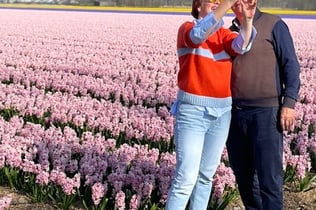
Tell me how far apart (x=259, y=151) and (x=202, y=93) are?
614 millimetres

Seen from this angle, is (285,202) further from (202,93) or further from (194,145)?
(202,93)

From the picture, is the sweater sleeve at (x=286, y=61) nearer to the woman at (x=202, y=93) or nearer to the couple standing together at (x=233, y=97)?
the couple standing together at (x=233, y=97)

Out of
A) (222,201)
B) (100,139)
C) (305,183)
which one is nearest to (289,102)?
(222,201)

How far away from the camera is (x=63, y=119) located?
6930mm

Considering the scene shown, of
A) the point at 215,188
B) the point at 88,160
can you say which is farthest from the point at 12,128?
the point at 215,188

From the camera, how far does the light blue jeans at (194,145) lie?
3418 millimetres

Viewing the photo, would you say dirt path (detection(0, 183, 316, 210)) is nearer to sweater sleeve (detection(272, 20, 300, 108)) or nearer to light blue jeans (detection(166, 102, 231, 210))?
light blue jeans (detection(166, 102, 231, 210))

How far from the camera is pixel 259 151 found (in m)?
3.67

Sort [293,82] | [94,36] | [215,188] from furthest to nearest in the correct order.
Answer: [94,36] → [215,188] → [293,82]

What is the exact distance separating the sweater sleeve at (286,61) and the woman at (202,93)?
0.29 m

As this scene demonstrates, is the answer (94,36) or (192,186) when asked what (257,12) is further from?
(94,36)

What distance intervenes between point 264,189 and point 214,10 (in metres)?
1.35

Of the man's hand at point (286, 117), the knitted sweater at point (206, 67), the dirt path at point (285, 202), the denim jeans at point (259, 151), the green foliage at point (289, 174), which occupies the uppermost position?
the knitted sweater at point (206, 67)

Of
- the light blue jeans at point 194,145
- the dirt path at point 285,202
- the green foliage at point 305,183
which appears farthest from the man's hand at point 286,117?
the green foliage at point 305,183
